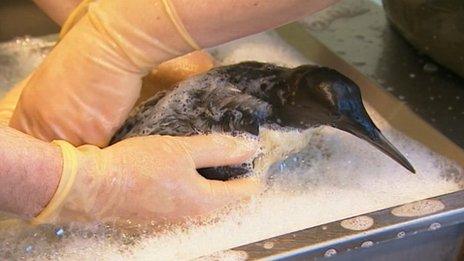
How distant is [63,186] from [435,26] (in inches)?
21.6

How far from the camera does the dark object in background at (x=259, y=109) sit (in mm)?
849

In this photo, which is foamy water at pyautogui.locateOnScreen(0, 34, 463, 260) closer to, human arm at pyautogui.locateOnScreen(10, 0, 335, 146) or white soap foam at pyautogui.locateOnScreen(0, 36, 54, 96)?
human arm at pyautogui.locateOnScreen(10, 0, 335, 146)

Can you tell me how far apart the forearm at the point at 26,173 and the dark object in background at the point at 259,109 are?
6.1 inches

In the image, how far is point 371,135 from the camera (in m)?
0.86

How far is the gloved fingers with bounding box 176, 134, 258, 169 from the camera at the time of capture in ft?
2.64

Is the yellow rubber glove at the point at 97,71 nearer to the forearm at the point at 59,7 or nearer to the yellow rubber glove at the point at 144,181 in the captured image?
the yellow rubber glove at the point at 144,181

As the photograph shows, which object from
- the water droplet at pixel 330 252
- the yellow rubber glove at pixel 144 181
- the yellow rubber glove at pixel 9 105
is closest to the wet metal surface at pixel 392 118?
the water droplet at pixel 330 252

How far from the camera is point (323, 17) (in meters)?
1.23

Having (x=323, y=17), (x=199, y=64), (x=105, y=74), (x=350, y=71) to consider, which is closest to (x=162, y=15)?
(x=105, y=74)

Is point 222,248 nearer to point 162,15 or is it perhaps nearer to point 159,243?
point 159,243

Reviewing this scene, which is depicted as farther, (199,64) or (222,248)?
(199,64)

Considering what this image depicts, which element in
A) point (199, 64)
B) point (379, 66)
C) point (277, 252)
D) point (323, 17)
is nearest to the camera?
point (277, 252)

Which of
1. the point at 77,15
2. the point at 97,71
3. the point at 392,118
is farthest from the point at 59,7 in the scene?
the point at 392,118

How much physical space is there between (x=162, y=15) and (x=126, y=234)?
23 cm
